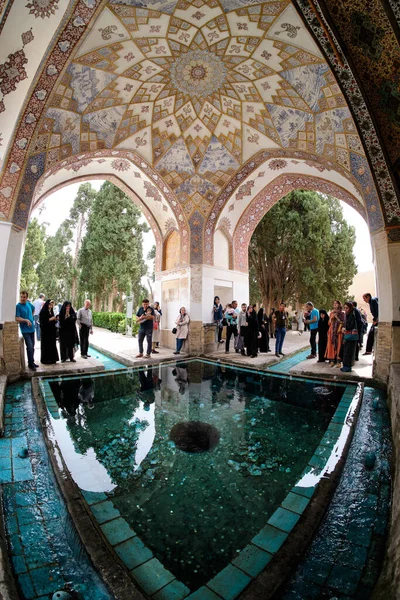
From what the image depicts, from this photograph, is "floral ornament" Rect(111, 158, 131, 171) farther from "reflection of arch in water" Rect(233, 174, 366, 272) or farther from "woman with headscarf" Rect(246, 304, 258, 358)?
"woman with headscarf" Rect(246, 304, 258, 358)

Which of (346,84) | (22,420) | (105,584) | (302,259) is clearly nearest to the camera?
(105,584)

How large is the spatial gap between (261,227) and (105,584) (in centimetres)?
1447

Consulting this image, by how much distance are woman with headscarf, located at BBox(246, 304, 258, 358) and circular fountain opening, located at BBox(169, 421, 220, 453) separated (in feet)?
14.0

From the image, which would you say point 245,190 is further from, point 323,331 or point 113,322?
point 113,322

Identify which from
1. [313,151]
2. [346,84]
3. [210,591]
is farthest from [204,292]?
[210,591]

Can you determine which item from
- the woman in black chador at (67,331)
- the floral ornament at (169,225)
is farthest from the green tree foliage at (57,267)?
the woman in black chador at (67,331)

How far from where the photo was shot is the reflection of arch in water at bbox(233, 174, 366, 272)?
759 cm

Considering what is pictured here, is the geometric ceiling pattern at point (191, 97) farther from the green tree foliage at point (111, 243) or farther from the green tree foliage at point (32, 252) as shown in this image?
the green tree foliage at point (111, 243)

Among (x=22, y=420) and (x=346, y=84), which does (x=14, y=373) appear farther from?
(x=346, y=84)

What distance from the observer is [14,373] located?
5.11 meters

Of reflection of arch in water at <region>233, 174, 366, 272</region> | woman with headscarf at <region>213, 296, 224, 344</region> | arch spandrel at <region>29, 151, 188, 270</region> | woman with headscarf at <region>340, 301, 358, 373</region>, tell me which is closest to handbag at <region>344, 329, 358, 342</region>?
woman with headscarf at <region>340, 301, 358, 373</region>

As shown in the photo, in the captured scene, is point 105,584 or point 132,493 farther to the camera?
point 132,493

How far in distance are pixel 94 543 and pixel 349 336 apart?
5131mm

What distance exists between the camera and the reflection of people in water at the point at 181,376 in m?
5.06
